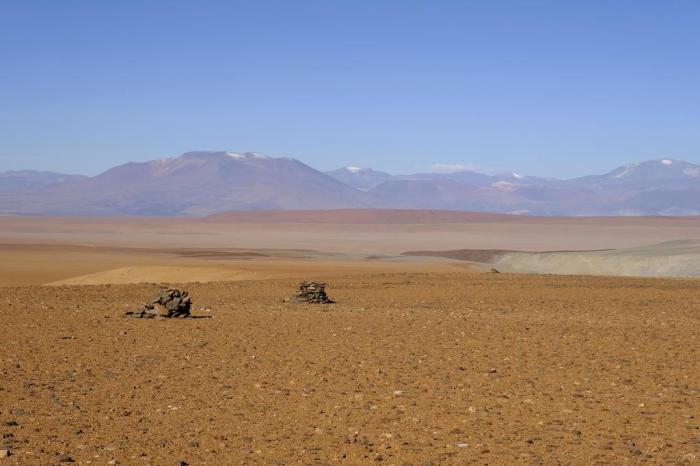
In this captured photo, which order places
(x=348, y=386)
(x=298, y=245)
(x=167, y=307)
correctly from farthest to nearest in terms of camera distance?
(x=298, y=245) → (x=167, y=307) → (x=348, y=386)

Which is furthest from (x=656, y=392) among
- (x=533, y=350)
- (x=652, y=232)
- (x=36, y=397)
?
(x=652, y=232)

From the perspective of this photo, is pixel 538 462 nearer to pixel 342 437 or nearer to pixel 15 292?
→ pixel 342 437

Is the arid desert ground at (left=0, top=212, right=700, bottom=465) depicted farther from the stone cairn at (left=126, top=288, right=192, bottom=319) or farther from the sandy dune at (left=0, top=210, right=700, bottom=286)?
the sandy dune at (left=0, top=210, right=700, bottom=286)

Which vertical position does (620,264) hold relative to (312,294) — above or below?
below

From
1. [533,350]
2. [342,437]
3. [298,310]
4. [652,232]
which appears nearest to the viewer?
[342,437]

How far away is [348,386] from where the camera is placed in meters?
8.95

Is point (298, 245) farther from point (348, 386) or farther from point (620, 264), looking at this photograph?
point (348, 386)

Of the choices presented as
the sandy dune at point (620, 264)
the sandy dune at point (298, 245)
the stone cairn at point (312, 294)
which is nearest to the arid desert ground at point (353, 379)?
the stone cairn at point (312, 294)

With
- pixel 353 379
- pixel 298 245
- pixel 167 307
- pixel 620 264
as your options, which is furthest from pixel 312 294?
pixel 298 245

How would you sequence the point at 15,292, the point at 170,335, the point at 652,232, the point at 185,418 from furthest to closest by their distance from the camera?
the point at 652,232 → the point at 15,292 → the point at 170,335 → the point at 185,418

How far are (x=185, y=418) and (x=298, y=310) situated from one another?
8157 millimetres

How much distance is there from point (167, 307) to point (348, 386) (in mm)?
5999

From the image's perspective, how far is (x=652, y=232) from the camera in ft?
291

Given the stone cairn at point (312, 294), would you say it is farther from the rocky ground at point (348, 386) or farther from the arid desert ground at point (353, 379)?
the rocky ground at point (348, 386)
